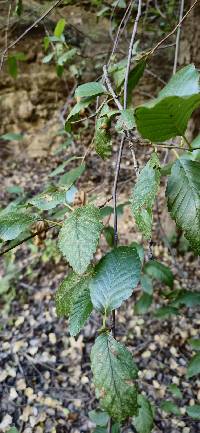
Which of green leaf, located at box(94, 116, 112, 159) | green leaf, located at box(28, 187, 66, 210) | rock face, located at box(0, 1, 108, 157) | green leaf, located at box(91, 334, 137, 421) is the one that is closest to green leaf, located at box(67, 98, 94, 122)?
green leaf, located at box(94, 116, 112, 159)

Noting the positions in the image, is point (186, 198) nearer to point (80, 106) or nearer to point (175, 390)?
point (80, 106)

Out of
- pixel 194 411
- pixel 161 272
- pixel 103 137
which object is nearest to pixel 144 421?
pixel 194 411

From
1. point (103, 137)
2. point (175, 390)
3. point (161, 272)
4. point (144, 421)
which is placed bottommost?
point (175, 390)

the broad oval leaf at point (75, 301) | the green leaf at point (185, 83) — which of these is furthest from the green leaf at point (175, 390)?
the green leaf at point (185, 83)

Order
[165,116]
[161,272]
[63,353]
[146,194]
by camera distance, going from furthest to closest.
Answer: [63,353] → [161,272] → [146,194] → [165,116]

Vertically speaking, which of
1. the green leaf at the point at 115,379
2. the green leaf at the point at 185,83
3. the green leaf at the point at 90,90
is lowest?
the green leaf at the point at 115,379

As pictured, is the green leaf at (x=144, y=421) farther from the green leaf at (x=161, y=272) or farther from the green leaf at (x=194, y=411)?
the green leaf at (x=161, y=272)

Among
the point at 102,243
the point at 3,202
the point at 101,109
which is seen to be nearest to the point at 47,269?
the point at 102,243
